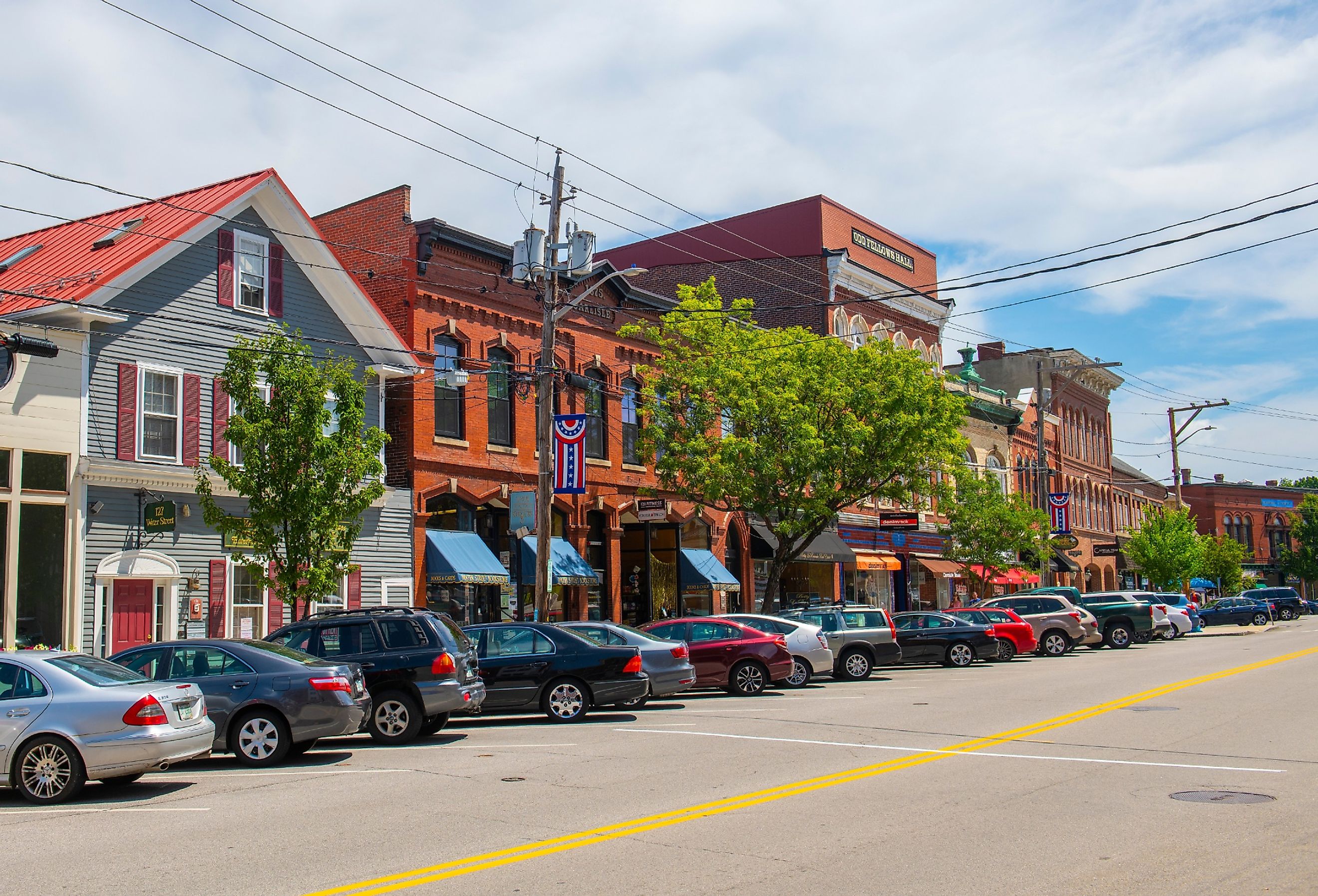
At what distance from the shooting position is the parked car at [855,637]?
24.5 m

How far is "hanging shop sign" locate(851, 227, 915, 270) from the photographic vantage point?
147 ft

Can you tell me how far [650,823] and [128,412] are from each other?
15.5 metres

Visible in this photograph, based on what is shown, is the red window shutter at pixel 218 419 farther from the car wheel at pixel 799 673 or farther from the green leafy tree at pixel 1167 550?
the green leafy tree at pixel 1167 550

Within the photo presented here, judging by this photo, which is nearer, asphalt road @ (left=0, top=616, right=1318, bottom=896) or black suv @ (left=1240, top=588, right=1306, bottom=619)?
asphalt road @ (left=0, top=616, right=1318, bottom=896)

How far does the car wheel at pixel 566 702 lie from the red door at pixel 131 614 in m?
8.30

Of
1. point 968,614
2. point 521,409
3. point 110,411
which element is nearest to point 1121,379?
point 968,614

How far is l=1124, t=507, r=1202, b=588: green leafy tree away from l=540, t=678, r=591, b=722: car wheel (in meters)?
45.9

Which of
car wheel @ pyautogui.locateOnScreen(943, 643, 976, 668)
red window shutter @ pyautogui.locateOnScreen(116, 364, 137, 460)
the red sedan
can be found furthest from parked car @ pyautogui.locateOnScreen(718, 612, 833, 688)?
red window shutter @ pyautogui.locateOnScreen(116, 364, 137, 460)

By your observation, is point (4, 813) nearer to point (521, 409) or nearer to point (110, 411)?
point (110, 411)

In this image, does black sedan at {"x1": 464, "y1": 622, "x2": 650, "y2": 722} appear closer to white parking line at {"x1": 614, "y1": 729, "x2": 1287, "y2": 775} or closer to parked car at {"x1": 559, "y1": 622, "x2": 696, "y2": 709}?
parked car at {"x1": 559, "y1": 622, "x2": 696, "y2": 709}

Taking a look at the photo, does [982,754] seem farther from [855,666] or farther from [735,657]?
[855,666]

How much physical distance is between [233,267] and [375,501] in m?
5.57

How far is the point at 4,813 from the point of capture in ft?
33.6

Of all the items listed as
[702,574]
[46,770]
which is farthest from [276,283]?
A: [46,770]
